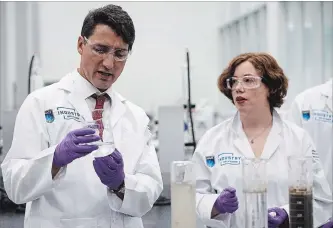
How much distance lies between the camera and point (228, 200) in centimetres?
133

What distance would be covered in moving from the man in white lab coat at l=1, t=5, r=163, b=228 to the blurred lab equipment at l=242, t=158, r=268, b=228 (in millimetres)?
397

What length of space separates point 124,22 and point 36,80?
5.30ft

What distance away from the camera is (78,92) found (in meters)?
1.58

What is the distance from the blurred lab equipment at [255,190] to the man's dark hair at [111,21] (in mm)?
660

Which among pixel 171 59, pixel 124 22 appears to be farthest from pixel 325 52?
pixel 124 22

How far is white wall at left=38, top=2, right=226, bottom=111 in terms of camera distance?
636 cm

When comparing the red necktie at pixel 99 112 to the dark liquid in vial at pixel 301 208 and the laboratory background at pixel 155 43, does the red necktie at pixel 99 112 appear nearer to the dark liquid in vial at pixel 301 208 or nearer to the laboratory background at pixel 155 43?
the dark liquid in vial at pixel 301 208

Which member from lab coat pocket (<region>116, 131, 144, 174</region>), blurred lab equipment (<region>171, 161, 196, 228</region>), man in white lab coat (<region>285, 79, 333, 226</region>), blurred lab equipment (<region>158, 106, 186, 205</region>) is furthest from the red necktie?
man in white lab coat (<region>285, 79, 333, 226</region>)

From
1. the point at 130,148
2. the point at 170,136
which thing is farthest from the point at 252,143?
the point at 170,136

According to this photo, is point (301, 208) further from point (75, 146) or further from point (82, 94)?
point (82, 94)

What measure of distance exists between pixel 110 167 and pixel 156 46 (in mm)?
5430

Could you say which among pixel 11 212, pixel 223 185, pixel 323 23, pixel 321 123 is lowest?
pixel 11 212

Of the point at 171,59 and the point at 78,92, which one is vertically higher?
the point at 171,59

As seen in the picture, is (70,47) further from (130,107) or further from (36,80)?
(130,107)
